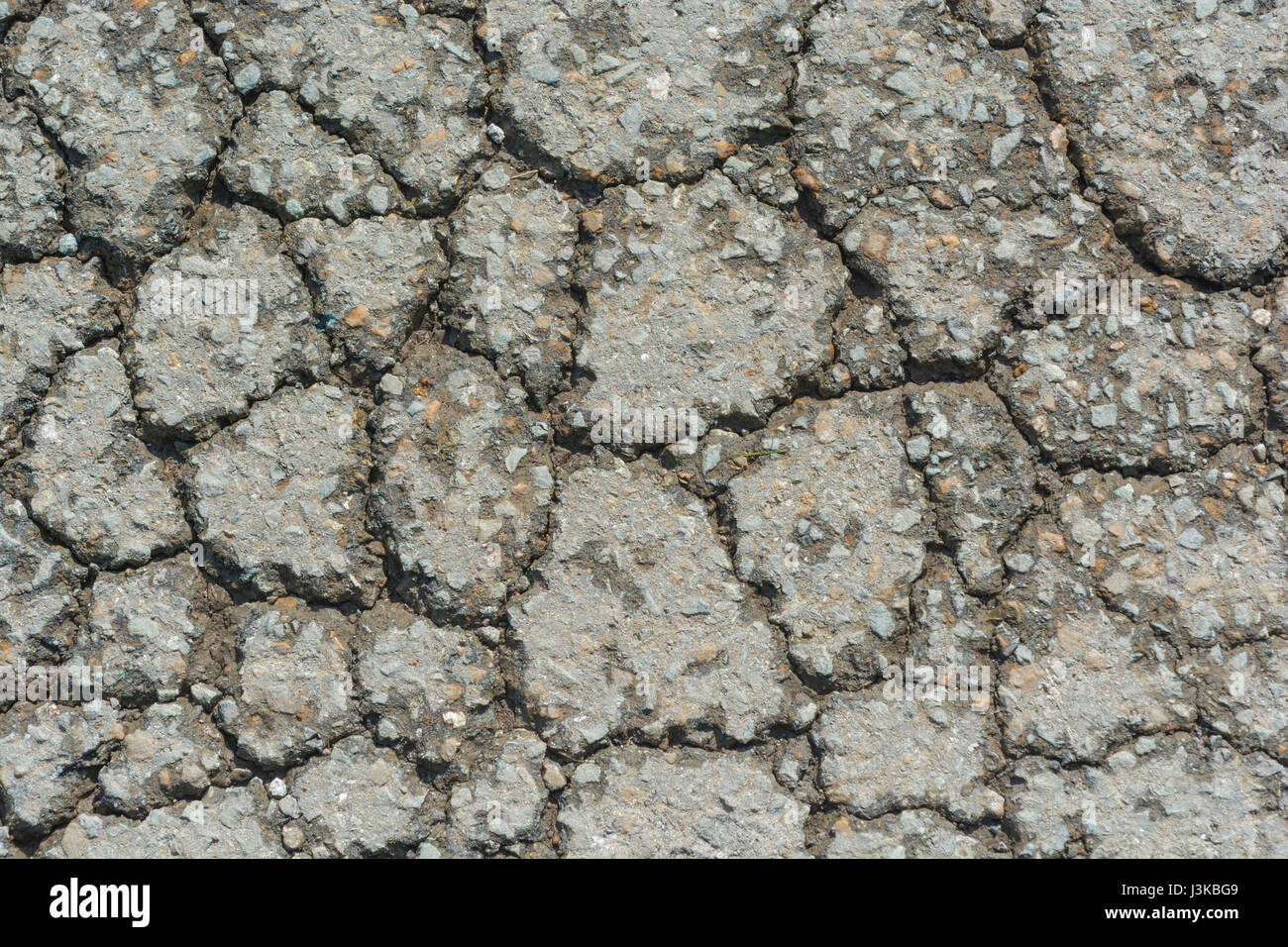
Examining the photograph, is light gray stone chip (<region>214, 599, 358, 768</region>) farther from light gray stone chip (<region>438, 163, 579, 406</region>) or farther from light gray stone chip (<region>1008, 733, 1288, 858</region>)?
light gray stone chip (<region>1008, 733, 1288, 858</region>)

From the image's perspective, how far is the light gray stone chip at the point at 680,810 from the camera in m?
1.99

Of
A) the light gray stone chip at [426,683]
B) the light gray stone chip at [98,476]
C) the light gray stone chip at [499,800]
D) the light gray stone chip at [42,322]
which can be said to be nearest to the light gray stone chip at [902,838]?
the light gray stone chip at [499,800]

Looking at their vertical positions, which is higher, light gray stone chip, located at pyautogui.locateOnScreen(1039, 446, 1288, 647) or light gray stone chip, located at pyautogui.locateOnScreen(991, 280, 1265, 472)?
light gray stone chip, located at pyautogui.locateOnScreen(991, 280, 1265, 472)

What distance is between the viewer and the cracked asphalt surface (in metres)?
2.01

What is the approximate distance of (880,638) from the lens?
2.04 m

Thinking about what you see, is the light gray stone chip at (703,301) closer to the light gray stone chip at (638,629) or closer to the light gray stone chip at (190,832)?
the light gray stone chip at (638,629)

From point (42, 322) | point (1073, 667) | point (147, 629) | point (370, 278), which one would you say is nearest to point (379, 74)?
point (370, 278)

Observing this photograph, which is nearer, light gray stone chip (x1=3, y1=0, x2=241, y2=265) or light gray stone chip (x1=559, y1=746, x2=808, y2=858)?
light gray stone chip (x1=559, y1=746, x2=808, y2=858)

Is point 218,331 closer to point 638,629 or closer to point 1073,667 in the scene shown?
point 638,629

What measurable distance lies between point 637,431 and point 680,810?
784 mm

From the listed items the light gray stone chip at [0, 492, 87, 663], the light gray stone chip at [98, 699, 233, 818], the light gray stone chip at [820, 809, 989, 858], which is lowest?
the light gray stone chip at [820, 809, 989, 858]

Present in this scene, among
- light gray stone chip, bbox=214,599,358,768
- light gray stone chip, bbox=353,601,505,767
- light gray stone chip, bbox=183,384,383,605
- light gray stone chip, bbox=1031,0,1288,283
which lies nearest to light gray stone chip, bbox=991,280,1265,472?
light gray stone chip, bbox=1031,0,1288,283

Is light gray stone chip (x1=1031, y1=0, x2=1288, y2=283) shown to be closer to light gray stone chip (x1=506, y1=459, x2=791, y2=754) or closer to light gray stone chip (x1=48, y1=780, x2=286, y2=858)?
light gray stone chip (x1=506, y1=459, x2=791, y2=754)

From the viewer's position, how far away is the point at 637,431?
2098mm
